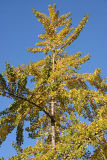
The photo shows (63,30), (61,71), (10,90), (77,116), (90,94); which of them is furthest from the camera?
(63,30)

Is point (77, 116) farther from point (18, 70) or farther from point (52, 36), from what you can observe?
point (52, 36)

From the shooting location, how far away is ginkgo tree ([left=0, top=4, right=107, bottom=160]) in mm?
7684

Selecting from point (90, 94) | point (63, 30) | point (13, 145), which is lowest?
point (13, 145)

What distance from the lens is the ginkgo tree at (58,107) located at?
25.2 feet

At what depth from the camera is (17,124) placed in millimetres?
8875

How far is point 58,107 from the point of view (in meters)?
11.3

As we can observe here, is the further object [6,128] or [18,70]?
[18,70]

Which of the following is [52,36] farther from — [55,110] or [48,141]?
[48,141]

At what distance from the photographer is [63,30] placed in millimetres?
14125

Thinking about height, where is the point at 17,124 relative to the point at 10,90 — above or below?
below

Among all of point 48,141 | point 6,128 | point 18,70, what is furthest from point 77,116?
point 18,70

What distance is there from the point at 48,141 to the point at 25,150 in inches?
78.1

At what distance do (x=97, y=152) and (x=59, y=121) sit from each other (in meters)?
Result: 2.83

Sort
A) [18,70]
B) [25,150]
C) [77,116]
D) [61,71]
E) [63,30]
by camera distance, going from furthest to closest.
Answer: [63,30] < [18,70] < [61,71] < [77,116] < [25,150]
